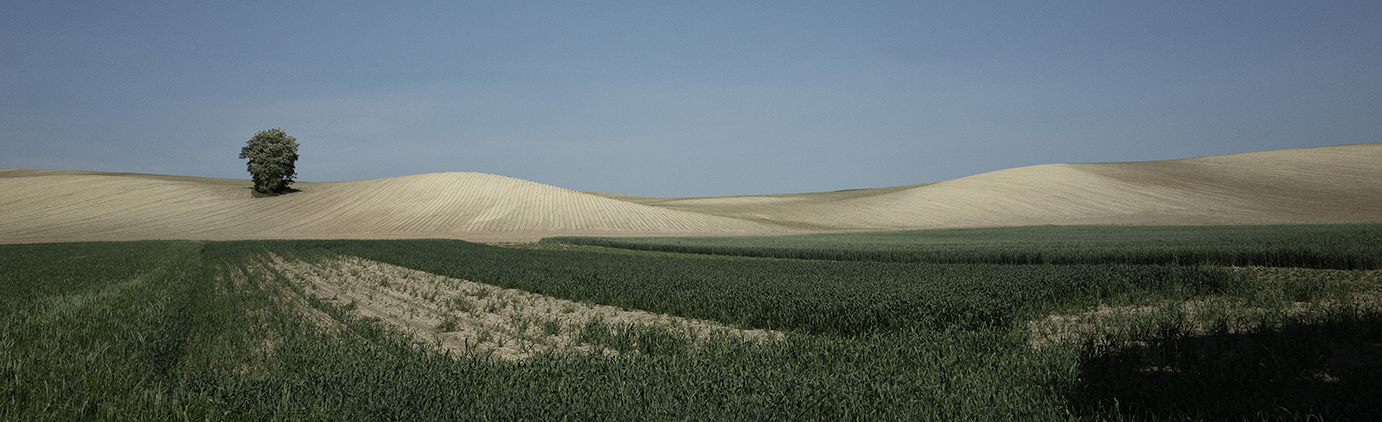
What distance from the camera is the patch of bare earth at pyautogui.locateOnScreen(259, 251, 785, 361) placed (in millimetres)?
9055

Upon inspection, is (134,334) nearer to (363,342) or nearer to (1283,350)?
(363,342)

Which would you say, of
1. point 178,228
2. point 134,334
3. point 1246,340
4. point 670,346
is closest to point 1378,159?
point 1246,340

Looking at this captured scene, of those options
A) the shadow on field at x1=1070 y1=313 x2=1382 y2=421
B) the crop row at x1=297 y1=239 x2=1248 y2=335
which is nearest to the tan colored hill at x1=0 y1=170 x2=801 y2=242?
the crop row at x1=297 y1=239 x2=1248 y2=335

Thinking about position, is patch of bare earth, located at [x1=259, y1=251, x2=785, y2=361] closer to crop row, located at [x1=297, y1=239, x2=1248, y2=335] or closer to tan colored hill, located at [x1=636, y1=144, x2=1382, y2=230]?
crop row, located at [x1=297, y1=239, x2=1248, y2=335]

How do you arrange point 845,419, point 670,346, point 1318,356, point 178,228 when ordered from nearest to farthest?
point 845,419 → point 1318,356 → point 670,346 → point 178,228

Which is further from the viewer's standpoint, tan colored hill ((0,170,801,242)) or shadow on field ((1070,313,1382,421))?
tan colored hill ((0,170,801,242))

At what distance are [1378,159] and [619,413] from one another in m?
88.7

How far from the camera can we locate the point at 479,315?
11.8m

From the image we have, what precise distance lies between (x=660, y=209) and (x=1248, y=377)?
196 feet

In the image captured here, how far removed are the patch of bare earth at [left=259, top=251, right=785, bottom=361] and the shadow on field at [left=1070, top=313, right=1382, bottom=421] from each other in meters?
3.63

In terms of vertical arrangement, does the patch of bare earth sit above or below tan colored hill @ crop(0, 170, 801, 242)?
below

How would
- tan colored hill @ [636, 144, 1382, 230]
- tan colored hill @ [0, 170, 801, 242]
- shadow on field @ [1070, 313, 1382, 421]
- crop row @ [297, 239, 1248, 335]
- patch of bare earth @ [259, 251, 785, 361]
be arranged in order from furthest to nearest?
tan colored hill @ [0, 170, 801, 242] < tan colored hill @ [636, 144, 1382, 230] < crop row @ [297, 239, 1248, 335] < patch of bare earth @ [259, 251, 785, 361] < shadow on field @ [1070, 313, 1382, 421]

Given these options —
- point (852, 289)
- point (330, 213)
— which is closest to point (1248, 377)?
point (852, 289)

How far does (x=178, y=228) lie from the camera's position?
50.0m
